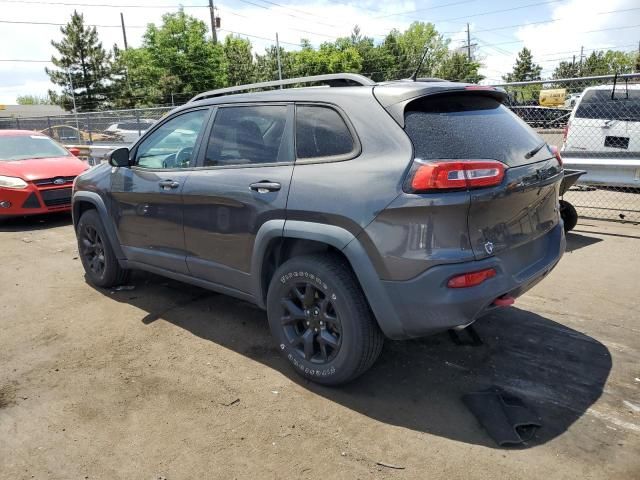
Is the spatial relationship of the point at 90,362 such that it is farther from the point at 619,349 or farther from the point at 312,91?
the point at 619,349

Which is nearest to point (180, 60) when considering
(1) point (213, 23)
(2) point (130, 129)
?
(1) point (213, 23)

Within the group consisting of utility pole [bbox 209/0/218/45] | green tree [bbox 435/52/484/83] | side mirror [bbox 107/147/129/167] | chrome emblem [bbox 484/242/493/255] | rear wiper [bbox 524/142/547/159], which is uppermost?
utility pole [bbox 209/0/218/45]

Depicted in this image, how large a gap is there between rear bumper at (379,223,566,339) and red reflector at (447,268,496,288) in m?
A: 0.02

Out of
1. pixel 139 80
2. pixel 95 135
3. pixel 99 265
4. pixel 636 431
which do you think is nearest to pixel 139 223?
pixel 99 265

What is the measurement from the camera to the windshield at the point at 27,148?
8680mm

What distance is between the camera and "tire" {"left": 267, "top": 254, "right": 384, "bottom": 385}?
2.85m

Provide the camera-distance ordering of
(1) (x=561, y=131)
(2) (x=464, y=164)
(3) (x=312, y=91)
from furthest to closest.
A: 1. (1) (x=561, y=131)
2. (3) (x=312, y=91)
3. (2) (x=464, y=164)

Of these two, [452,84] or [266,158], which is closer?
[452,84]

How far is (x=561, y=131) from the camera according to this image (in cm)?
1126

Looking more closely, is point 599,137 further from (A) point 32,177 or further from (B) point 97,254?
(A) point 32,177

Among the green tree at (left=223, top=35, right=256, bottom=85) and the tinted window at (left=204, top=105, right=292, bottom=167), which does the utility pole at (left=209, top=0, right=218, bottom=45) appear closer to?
the green tree at (left=223, top=35, right=256, bottom=85)

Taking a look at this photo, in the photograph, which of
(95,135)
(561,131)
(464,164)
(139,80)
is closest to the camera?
(464,164)

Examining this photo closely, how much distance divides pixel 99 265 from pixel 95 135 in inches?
459

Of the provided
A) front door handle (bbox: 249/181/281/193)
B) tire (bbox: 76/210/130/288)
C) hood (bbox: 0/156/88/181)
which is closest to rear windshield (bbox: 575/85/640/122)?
front door handle (bbox: 249/181/281/193)
